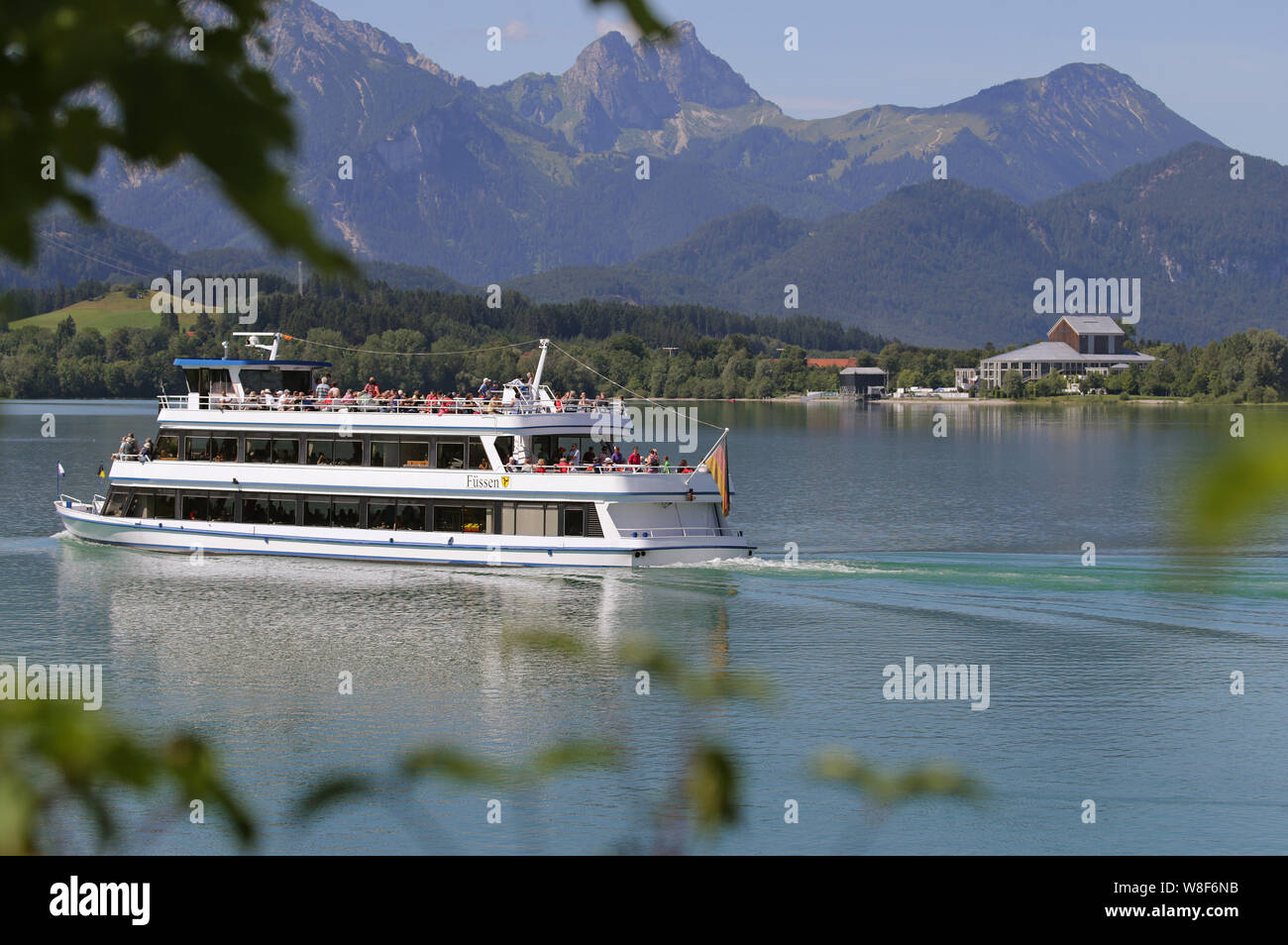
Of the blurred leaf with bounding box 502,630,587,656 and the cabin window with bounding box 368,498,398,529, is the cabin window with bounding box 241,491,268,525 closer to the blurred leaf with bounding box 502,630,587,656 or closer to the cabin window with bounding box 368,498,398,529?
the cabin window with bounding box 368,498,398,529

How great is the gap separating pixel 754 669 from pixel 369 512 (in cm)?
1844

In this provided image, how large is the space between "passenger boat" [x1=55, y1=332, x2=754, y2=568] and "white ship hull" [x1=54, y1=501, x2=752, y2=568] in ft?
0.14

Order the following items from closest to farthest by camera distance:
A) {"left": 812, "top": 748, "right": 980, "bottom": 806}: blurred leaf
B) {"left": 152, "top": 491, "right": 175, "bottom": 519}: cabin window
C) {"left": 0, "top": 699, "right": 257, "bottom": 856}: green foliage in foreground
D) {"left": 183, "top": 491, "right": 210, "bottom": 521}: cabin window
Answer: {"left": 0, "top": 699, "right": 257, "bottom": 856}: green foliage in foreground, {"left": 812, "top": 748, "right": 980, "bottom": 806}: blurred leaf, {"left": 183, "top": 491, "right": 210, "bottom": 521}: cabin window, {"left": 152, "top": 491, "right": 175, "bottom": 519}: cabin window

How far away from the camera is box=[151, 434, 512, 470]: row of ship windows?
4209 centimetres

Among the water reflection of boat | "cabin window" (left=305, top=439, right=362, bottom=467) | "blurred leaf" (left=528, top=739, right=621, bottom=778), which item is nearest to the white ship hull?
the water reflection of boat

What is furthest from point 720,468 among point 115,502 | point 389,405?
point 115,502

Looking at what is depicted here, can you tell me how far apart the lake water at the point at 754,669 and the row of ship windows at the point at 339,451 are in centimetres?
328

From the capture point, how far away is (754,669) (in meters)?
29.4

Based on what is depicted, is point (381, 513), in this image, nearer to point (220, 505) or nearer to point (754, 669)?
point (220, 505)

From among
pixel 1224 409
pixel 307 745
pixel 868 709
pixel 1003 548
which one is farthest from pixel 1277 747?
pixel 1224 409

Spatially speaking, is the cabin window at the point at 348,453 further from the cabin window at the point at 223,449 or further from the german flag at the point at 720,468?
the german flag at the point at 720,468

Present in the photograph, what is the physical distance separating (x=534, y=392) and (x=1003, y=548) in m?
17.4

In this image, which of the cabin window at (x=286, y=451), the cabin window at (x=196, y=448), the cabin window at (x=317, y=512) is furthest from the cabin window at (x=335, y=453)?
the cabin window at (x=196, y=448)
